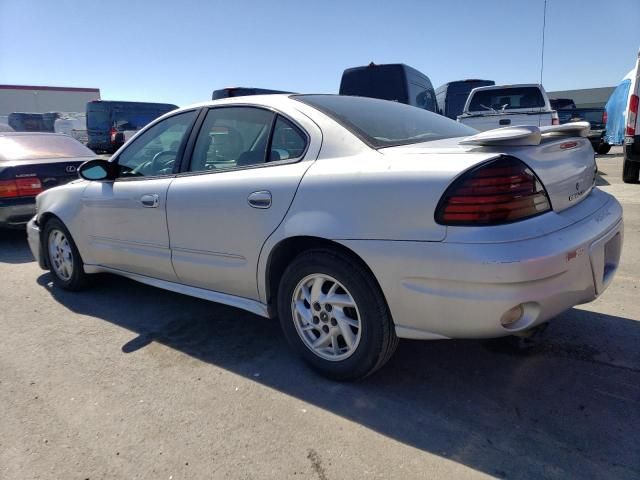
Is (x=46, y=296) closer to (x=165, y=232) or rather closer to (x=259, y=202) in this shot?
(x=165, y=232)

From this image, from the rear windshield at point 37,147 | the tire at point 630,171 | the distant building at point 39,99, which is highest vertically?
the distant building at point 39,99

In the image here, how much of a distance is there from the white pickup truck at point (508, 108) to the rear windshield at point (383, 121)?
19.9ft

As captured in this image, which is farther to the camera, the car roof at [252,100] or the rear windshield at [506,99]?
the rear windshield at [506,99]

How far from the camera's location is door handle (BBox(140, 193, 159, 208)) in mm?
3369

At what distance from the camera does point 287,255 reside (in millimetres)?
2803

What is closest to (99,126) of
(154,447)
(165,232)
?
(165,232)

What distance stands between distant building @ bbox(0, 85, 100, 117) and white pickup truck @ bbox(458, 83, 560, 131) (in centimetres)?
4303

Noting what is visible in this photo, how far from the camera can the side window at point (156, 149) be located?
349cm

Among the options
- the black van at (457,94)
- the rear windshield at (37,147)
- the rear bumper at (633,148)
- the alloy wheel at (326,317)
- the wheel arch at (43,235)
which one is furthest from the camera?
the black van at (457,94)

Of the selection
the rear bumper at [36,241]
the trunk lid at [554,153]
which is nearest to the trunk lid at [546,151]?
the trunk lid at [554,153]

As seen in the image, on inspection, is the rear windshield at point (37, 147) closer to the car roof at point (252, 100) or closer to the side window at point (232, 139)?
the car roof at point (252, 100)

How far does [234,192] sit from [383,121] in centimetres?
100

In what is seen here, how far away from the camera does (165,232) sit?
3.34 metres

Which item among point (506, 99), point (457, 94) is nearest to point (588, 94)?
point (457, 94)
